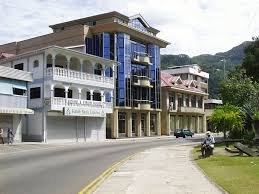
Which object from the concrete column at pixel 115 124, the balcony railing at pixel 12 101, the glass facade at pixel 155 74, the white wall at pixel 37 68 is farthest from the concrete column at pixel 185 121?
the balcony railing at pixel 12 101

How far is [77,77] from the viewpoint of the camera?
4966cm

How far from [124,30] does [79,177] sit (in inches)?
1877

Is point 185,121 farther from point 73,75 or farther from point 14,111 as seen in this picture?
point 14,111

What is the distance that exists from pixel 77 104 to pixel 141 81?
19.3m

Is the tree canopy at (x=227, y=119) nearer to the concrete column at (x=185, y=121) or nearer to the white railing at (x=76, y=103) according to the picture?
the white railing at (x=76, y=103)

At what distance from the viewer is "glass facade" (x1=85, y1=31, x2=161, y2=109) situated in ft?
201

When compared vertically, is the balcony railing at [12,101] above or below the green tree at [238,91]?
below

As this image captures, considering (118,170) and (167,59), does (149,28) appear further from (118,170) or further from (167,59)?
(167,59)

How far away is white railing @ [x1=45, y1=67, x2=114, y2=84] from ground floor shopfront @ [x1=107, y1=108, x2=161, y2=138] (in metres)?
6.91

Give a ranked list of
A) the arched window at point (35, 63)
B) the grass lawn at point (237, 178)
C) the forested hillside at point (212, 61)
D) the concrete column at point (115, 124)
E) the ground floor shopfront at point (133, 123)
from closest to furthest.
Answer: the grass lawn at point (237, 178) < the arched window at point (35, 63) < the concrete column at point (115, 124) < the ground floor shopfront at point (133, 123) < the forested hillside at point (212, 61)

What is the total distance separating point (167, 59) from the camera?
160250 millimetres

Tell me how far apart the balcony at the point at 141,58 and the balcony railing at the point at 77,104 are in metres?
11.4

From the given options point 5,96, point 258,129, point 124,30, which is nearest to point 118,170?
point 258,129

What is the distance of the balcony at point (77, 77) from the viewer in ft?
152
